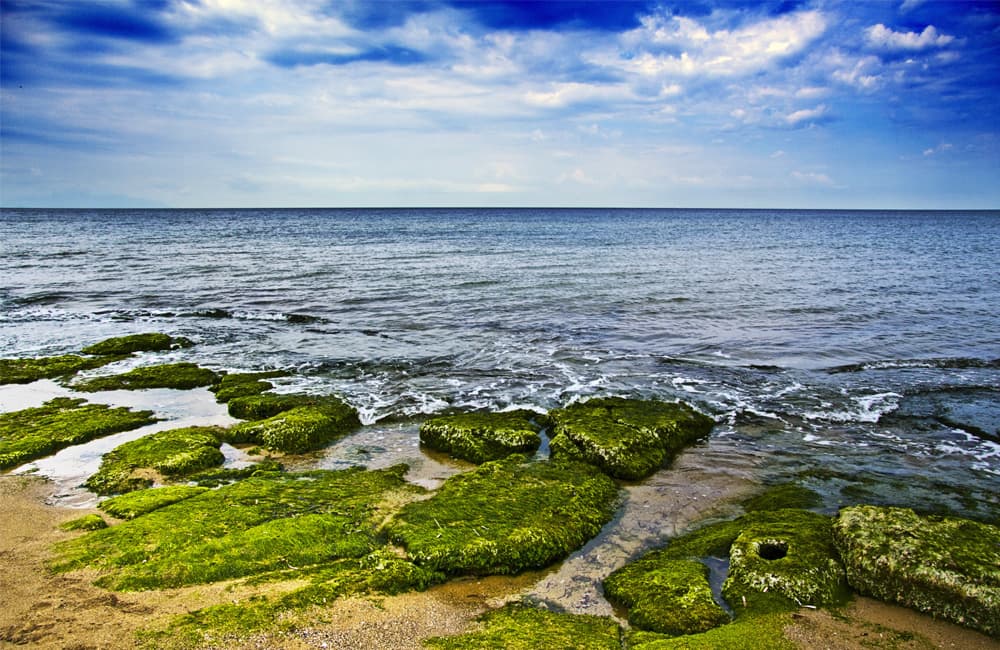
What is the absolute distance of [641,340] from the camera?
2236cm

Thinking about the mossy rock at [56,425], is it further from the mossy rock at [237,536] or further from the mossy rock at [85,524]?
the mossy rock at [237,536]

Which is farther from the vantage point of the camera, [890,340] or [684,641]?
[890,340]

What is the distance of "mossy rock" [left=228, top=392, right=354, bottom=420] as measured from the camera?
14617 millimetres

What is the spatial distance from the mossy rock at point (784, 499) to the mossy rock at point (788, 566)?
1.26 m

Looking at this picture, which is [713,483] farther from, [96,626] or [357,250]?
[357,250]

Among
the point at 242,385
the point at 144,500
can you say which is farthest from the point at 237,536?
the point at 242,385

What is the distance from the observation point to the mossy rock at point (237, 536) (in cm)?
775

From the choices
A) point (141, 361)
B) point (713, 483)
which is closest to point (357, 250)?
point (141, 361)

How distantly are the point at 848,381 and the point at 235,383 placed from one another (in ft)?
58.9

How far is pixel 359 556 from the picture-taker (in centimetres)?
834

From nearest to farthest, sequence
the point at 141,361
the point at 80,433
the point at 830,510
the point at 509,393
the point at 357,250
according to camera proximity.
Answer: the point at 830,510 < the point at 80,433 < the point at 509,393 < the point at 141,361 < the point at 357,250

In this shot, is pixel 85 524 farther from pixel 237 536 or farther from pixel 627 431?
pixel 627 431

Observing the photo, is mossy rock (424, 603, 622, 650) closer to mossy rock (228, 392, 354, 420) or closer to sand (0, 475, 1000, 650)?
sand (0, 475, 1000, 650)

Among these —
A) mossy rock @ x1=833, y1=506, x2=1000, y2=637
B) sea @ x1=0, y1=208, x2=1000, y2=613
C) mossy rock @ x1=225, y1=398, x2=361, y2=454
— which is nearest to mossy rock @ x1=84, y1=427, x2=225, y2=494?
sea @ x1=0, y1=208, x2=1000, y2=613
